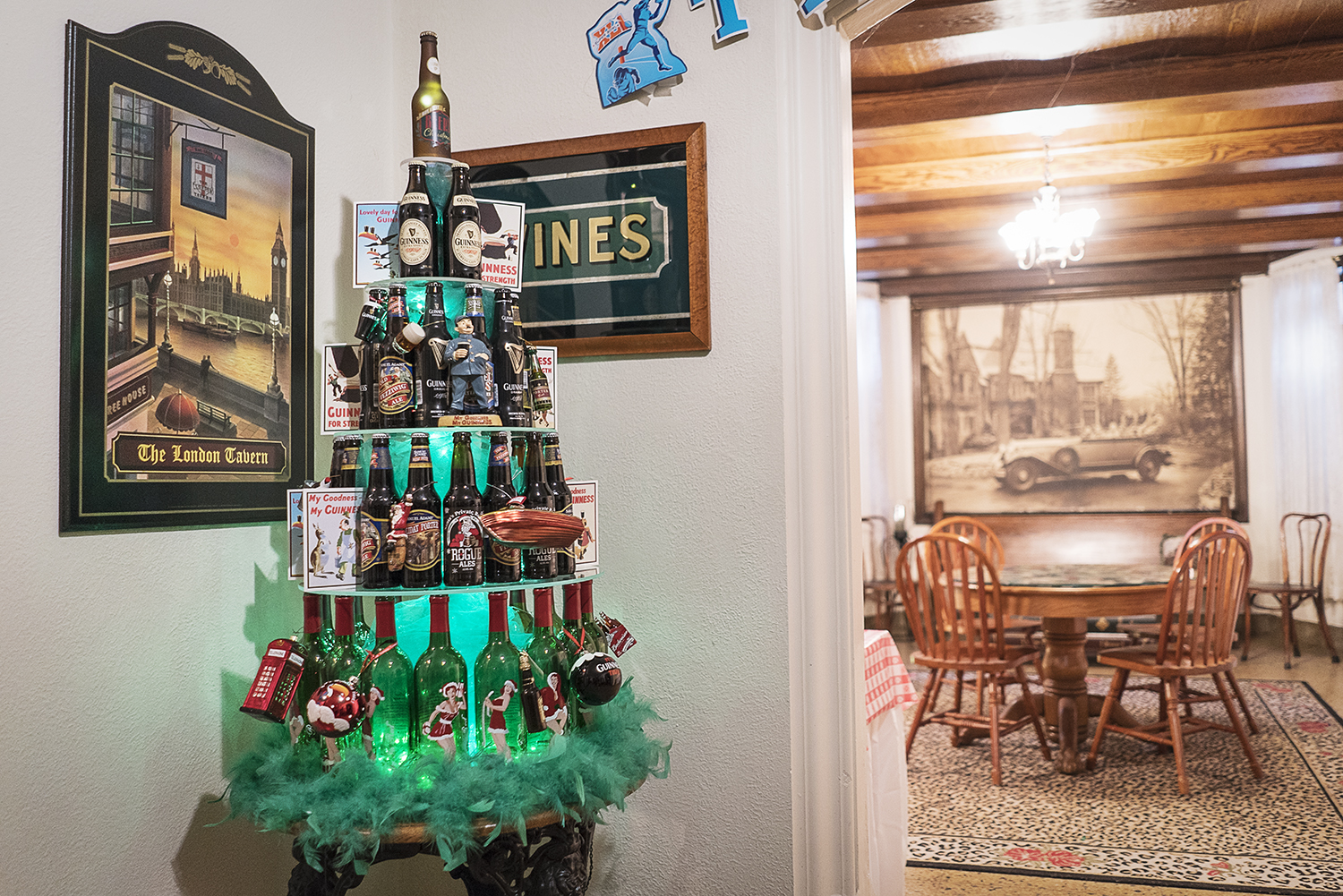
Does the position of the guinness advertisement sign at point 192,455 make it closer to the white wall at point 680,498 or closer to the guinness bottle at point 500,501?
the white wall at point 680,498

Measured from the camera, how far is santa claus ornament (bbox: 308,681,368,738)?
4.49 ft

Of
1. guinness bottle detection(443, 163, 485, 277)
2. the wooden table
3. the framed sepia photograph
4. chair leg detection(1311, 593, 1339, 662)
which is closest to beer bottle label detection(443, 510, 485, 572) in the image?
guinness bottle detection(443, 163, 485, 277)

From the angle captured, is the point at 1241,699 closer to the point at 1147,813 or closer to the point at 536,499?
the point at 1147,813

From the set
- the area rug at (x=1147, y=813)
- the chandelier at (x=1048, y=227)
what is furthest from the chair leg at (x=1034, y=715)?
Answer: the chandelier at (x=1048, y=227)

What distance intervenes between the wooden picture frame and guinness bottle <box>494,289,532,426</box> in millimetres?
315

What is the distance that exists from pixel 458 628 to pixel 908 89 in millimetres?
2882

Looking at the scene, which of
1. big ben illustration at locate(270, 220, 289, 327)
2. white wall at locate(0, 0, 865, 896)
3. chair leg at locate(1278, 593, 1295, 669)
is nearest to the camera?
white wall at locate(0, 0, 865, 896)

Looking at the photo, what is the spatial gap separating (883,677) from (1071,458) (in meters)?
4.55

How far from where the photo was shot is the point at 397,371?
150 cm

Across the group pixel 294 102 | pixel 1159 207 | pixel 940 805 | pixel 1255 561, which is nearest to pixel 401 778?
pixel 294 102

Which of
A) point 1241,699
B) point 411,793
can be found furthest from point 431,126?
point 1241,699

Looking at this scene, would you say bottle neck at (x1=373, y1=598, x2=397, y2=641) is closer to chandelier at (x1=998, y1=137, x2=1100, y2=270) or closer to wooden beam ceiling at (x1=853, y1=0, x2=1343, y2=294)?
wooden beam ceiling at (x1=853, y1=0, x2=1343, y2=294)

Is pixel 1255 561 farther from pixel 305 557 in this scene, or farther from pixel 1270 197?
pixel 305 557

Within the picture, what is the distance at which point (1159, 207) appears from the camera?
5109mm
